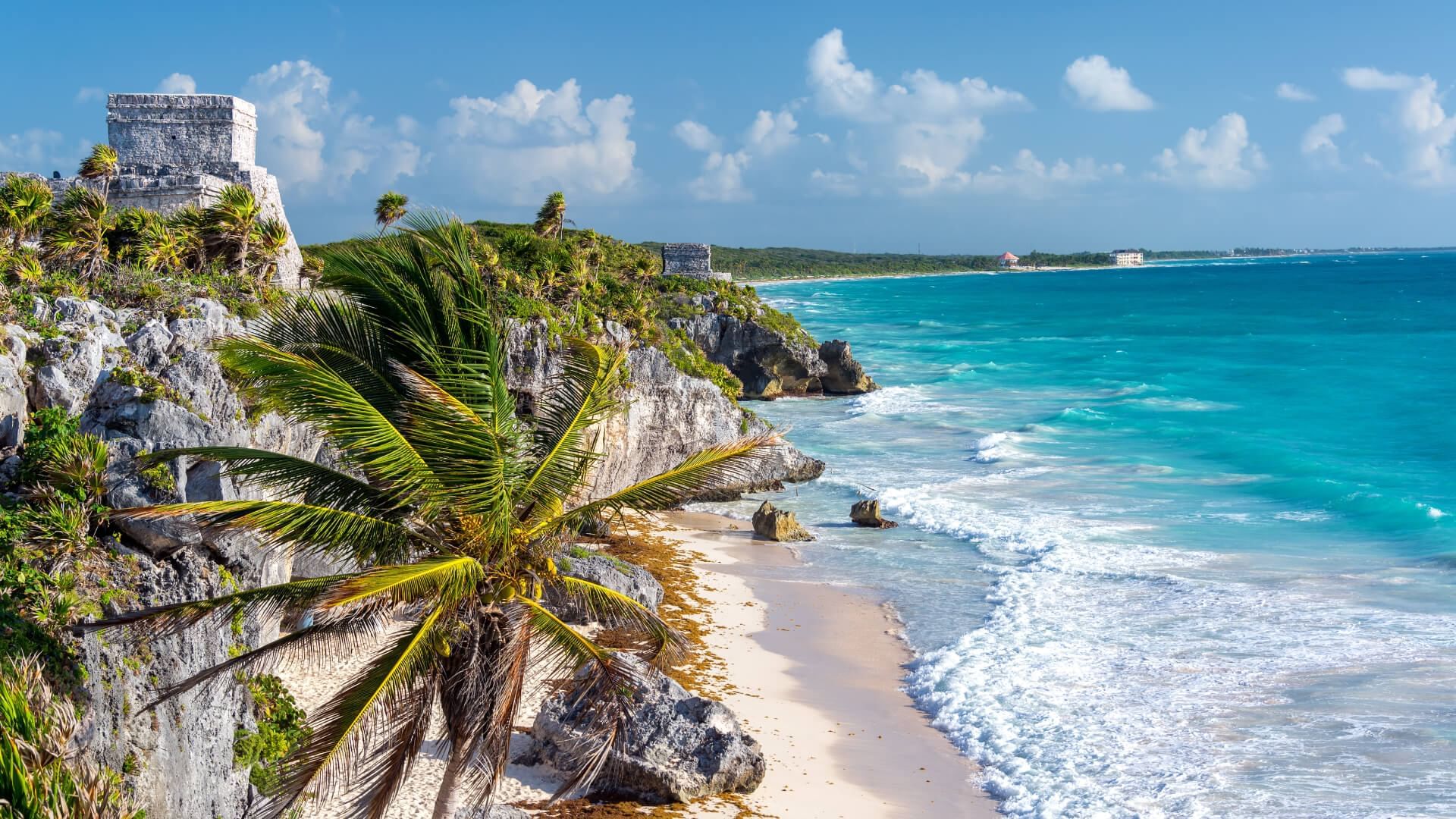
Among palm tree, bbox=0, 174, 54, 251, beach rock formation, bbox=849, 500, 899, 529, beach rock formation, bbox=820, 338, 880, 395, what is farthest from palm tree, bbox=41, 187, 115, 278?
beach rock formation, bbox=820, 338, 880, 395

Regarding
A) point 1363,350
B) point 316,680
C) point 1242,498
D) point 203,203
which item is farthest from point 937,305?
point 316,680

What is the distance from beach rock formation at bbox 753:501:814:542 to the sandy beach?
1369 mm

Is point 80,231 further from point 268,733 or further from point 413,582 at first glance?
point 413,582

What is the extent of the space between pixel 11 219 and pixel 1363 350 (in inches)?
2599

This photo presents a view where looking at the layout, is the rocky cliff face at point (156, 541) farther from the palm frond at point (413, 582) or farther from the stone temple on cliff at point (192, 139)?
the stone temple on cliff at point (192, 139)

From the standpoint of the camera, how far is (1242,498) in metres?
27.1

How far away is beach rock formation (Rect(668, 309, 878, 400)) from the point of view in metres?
47.7

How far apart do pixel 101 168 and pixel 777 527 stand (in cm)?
1536

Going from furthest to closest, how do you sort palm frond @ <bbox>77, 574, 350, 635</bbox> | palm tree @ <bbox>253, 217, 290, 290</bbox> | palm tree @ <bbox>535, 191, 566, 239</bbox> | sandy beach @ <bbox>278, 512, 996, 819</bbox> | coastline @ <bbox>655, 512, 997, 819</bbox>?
palm tree @ <bbox>535, 191, 566, 239</bbox> < palm tree @ <bbox>253, 217, 290, 290</bbox> < coastline @ <bbox>655, 512, 997, 819</bbox> < sandy beach @ <bbox>278, 512, 996, 819</bbox> < palm frond @ <bbox>77, 574, 350, 635</bbox>

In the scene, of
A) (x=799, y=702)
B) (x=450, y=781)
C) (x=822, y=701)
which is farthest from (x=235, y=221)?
(x=450, y=781)

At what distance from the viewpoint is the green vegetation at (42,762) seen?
19.2 ft

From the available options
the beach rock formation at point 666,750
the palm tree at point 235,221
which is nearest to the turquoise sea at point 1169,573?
the beach rock formation at point 666,750

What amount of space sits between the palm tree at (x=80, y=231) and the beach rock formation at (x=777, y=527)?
1323 cm

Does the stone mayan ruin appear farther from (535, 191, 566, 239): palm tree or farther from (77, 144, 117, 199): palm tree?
(77, 144, 117, 199): palm tree
